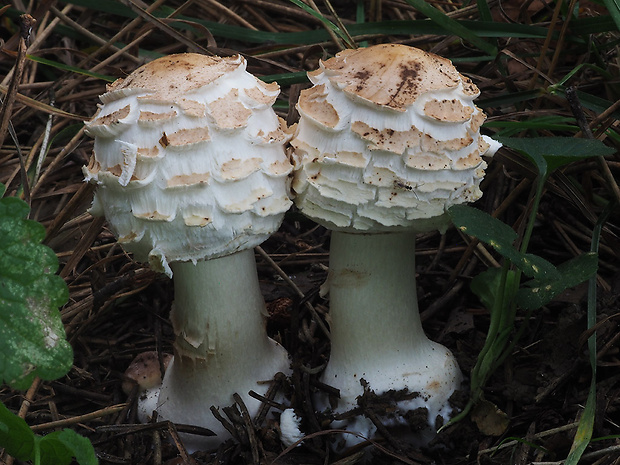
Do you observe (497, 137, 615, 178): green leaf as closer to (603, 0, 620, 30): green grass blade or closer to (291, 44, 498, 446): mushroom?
(291, 44, 498, 446): mushroom

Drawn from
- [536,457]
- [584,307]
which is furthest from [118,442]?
[584,307]

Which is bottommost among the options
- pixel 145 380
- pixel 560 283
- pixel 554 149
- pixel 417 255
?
pixel 145 380

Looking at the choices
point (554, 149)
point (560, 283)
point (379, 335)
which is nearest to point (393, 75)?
point (554, 149)

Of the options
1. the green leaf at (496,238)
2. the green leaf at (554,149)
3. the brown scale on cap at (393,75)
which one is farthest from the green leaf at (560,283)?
the brown scale on cap at (393,75)

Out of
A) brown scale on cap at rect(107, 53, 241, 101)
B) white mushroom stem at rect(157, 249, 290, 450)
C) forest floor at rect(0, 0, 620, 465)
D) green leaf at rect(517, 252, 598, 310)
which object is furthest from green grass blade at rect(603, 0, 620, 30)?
white mushroom stem at rect(157, 249, 290, 450)

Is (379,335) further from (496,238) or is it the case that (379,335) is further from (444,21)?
(444,21)

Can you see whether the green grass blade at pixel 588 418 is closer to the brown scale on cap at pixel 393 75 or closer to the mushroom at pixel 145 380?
the brown scale on cap at pixel 393 75

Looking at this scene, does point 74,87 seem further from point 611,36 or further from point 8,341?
point 611,36
